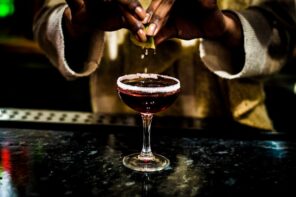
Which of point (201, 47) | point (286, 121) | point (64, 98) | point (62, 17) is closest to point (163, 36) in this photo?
point (201, 47)

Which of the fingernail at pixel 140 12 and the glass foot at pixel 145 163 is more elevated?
the fingernail at pixel 140 12

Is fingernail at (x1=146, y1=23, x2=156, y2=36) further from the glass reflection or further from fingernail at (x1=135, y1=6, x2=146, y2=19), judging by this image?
the glass reflection

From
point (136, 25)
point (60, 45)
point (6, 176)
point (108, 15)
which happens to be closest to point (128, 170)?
point (6, 176)

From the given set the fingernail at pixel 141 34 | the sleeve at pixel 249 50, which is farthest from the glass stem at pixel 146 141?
the sleeve at pixel 249 50

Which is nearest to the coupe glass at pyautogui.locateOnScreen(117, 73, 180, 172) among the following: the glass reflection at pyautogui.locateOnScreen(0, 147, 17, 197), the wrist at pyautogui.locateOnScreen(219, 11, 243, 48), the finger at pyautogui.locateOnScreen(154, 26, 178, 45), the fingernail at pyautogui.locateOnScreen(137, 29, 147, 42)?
the fingernail at pyautogui.locateOnScreen(137, 29, 147, 42)

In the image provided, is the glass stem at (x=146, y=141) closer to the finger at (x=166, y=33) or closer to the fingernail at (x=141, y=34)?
the fingernail at (x=141, y=34)

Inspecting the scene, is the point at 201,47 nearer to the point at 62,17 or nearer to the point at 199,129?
the point at 199,129

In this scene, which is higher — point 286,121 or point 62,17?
point 62,17
